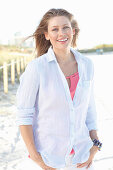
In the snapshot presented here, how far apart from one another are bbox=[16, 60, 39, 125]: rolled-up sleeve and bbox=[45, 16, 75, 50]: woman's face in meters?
0.21

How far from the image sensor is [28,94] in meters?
1.28

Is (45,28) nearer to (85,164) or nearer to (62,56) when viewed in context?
(62,56)

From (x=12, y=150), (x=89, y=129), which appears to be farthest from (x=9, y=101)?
(x=89, y=129)

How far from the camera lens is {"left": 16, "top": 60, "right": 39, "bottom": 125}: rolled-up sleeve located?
49.4 inches

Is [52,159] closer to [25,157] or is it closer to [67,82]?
[67,82]

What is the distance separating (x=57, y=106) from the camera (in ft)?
4.23

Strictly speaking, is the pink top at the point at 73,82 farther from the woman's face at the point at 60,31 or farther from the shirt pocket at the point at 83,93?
the woman's face at the point at 60,31

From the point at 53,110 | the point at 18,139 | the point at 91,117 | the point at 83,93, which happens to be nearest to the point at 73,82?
the point at 83,93

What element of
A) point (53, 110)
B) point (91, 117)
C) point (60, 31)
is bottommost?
point (91, 117)

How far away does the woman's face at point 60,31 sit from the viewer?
1386 millimetres

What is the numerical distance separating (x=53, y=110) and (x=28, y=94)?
16 cm

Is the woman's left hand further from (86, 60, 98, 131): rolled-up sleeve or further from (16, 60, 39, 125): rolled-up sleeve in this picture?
(16, 60, 39, 125): rolled-up sleeve

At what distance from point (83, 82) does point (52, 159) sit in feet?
1.50

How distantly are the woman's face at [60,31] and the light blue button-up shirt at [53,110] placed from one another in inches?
3.1
